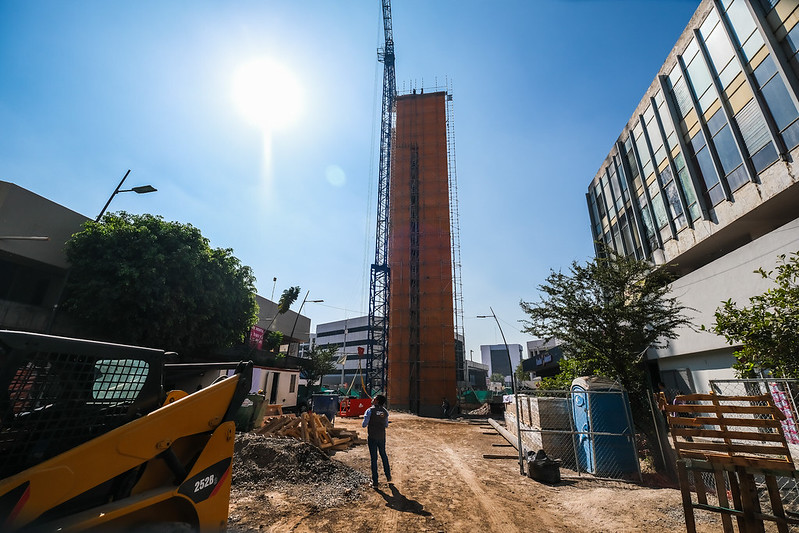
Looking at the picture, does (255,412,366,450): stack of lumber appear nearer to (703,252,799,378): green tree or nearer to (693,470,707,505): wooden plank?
(693,470,707,505): wooden plank

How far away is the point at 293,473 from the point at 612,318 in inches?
420

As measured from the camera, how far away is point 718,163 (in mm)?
14555

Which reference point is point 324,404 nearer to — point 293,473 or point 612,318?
point 293,473

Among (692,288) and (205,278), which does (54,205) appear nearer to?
(205,278)

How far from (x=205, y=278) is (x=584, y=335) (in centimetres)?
1812

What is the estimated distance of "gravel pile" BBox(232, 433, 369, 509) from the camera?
638 cm

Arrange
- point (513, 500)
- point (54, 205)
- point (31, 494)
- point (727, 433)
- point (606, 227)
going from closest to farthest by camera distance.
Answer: point (31, 494), point (727, 433), point (513, 500), point (54, 205), point (606, 227)

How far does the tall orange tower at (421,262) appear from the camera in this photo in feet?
110

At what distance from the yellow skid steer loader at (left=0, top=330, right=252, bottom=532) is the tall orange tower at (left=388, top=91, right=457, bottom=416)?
31.4m

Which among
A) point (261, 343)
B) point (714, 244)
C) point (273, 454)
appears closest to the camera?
point (273, 454)

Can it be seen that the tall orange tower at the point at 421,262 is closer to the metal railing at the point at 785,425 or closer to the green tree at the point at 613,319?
the green tree at the point at 613,319

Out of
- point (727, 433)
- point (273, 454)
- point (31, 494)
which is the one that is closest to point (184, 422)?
point (31, 494)

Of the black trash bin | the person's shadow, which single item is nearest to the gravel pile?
the person's shadow

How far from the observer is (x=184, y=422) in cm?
332
